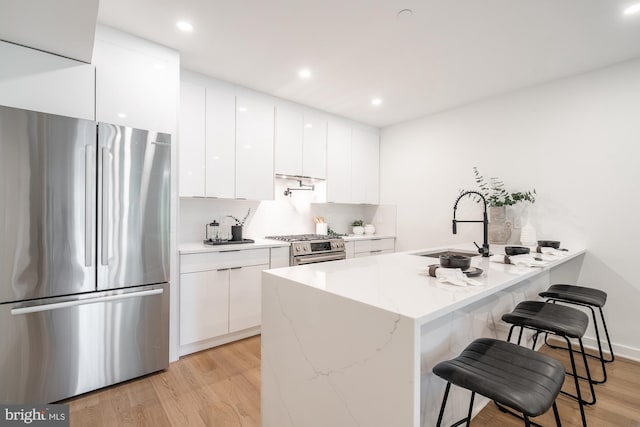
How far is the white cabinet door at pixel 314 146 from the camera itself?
12.5 ft

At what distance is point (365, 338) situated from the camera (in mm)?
1095

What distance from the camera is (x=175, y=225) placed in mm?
2510

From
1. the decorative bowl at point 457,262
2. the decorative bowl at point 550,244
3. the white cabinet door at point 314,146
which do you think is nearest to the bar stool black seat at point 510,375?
the decorative bowl at point 457,262

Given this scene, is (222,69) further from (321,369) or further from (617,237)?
(617,237)

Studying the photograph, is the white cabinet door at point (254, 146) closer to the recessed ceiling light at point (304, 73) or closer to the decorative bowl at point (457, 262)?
the recessed ceiling light at point (304, 73)

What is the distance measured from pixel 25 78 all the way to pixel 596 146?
15.1 feet

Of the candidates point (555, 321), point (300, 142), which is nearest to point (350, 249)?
point (300, 142)

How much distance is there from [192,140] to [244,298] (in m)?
1.62

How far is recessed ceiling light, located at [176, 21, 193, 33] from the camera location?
7.13ft

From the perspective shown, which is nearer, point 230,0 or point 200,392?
point 230,0

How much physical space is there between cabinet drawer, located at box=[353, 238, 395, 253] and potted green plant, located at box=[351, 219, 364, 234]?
368mm

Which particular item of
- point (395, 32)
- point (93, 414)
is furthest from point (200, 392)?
point (395, 32)

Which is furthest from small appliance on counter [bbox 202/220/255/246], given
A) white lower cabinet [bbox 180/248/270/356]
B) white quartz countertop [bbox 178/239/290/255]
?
white lower cabinet [bbox 180/248/270/356]

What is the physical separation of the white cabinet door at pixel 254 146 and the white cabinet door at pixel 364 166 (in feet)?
4.74
